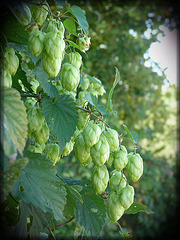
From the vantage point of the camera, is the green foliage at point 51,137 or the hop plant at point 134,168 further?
the hop plant at point 134,168

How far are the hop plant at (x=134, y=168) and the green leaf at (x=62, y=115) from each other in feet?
0.40

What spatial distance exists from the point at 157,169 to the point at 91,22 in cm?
145

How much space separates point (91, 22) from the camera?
5.91 ft

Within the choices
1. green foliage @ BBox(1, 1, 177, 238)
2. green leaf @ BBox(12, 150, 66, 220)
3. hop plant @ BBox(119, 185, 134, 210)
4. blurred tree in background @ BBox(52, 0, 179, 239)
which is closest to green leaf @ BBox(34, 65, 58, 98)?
green foliage @ BBox(1, 1, 177, 238)

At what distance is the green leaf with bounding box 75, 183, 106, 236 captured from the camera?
0.52m

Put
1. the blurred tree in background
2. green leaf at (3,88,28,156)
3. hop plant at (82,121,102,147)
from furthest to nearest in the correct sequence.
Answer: the blurred tree in background < hop plant at (82,121,102,147) < green leaf at (3,88,28,156)

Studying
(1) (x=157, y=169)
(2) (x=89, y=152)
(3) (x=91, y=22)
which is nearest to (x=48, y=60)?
(2) (x=89, y=152)

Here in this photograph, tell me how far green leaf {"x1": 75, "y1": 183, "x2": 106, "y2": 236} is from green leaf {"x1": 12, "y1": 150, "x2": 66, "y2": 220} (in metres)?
0.11

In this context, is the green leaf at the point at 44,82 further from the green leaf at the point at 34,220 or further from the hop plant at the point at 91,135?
the green leaf at the point at 34,220

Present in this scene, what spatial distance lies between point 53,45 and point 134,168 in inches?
9.9

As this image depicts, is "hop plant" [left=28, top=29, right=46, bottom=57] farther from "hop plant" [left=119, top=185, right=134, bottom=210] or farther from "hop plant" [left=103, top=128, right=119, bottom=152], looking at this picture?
"hop plant" [left=119, top=185, right=134, bottom=210]

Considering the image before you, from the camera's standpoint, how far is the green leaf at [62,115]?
44cm

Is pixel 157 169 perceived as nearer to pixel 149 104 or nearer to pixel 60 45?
pixel 149 104

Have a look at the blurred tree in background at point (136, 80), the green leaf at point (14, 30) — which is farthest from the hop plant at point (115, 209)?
the blurred tree in background at point (136, 80)
